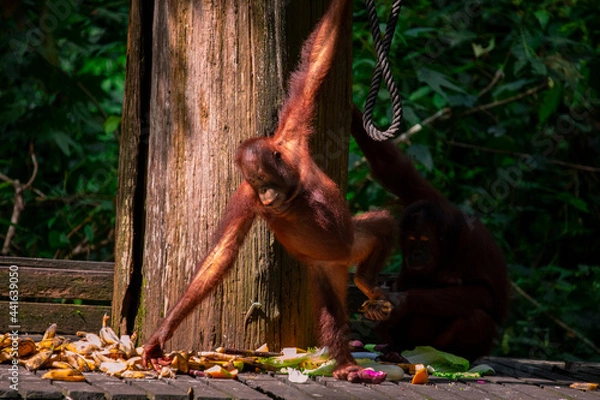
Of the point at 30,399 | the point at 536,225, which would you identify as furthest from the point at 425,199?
the point at 536,225

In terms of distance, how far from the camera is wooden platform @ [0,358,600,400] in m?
2.64

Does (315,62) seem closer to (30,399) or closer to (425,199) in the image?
(425,199)

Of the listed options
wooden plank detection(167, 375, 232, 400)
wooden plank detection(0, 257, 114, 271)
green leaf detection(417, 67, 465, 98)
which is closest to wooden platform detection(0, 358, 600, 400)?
wooden plank detection(167, 375, 232, 400)

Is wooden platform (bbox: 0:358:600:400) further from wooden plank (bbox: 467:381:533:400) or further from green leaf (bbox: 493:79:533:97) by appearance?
green leaf (bbox: 493:79:533:97)

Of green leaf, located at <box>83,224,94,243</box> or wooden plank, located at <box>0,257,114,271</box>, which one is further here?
green leaf, located at <box>83,224,94,243</box>

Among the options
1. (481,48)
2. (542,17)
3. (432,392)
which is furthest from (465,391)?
(481,48)

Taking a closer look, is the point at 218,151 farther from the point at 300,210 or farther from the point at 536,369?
the point at 536,369

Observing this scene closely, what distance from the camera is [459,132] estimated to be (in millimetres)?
6898

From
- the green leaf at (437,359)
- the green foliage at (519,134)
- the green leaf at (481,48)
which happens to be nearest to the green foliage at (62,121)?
the green foliage at (519,134)

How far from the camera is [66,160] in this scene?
6.75 metres

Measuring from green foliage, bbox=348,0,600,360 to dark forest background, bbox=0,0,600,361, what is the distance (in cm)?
1

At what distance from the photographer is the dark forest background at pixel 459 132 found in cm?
606

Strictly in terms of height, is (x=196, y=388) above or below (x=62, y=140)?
below

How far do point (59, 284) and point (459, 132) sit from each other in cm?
387
